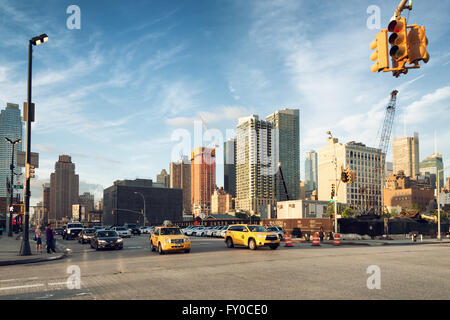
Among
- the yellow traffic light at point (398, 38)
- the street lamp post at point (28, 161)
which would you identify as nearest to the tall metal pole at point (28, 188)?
the street lamp post at point (28, 161)

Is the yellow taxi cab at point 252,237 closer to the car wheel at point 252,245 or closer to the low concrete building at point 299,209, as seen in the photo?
the car wheel at point 252,245

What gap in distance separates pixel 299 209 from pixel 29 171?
360 feet

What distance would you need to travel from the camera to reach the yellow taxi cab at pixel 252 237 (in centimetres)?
2469

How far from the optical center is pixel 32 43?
22797 millimetres

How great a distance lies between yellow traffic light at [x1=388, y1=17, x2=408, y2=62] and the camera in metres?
9.04

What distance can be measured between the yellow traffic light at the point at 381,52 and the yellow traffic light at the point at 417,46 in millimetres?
569

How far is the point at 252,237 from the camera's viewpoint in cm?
2517

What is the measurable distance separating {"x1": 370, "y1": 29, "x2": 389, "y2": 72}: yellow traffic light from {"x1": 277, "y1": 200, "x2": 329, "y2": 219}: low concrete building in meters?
117

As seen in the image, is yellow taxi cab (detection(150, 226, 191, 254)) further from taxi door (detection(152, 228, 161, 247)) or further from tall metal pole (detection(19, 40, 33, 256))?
tall metal pole (detection(19, 40, 33, 256))

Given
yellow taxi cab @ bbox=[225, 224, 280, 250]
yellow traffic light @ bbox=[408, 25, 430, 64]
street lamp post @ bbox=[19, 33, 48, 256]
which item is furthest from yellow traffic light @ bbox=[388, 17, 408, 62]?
street lamp post @ bbox=[19, 33, 48, 256]
